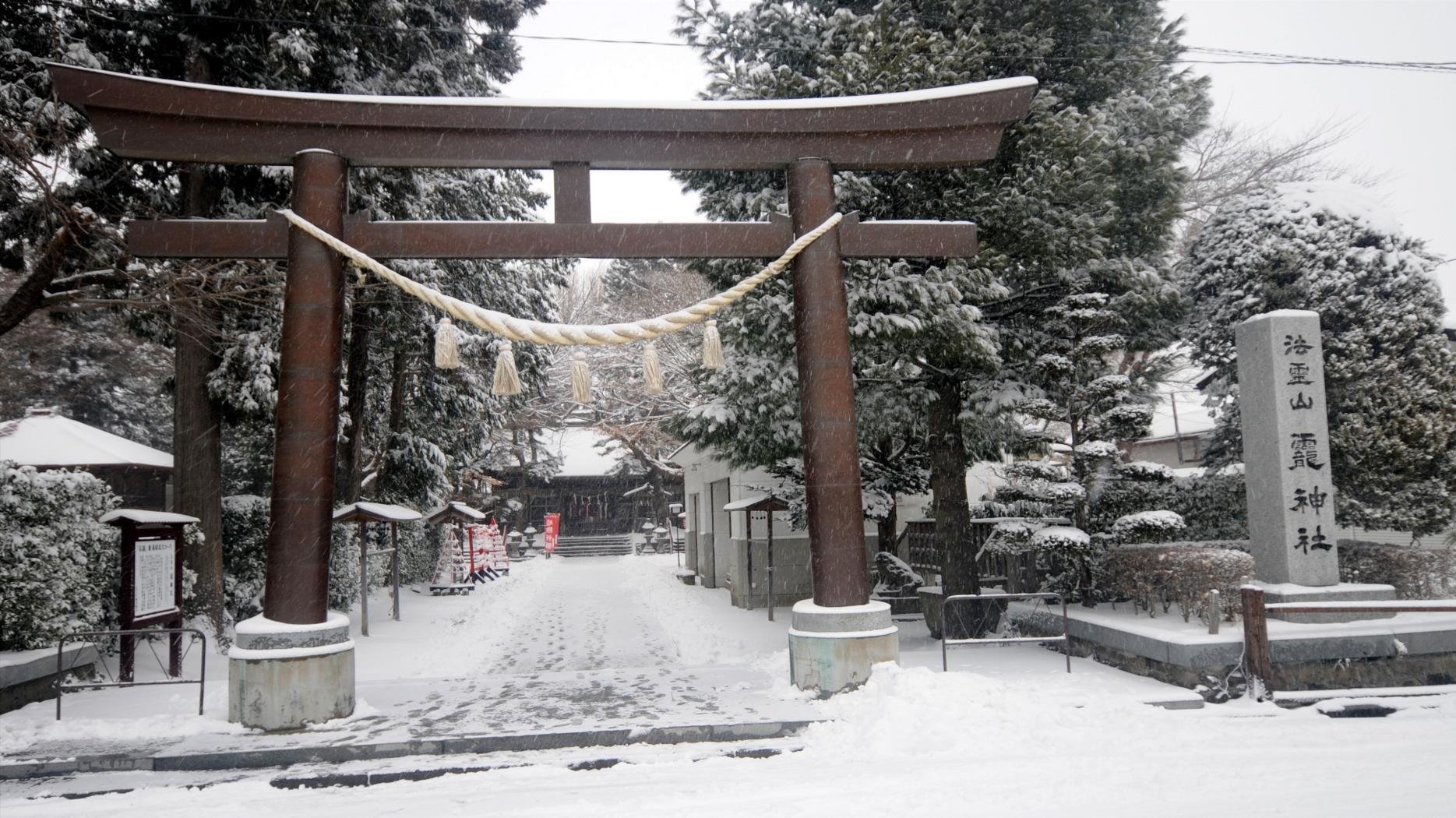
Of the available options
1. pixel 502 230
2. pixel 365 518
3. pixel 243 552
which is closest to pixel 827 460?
pixel 502 230

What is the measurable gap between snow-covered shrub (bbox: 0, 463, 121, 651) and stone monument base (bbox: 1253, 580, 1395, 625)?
1228cm

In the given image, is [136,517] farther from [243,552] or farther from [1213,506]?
[1213,506]


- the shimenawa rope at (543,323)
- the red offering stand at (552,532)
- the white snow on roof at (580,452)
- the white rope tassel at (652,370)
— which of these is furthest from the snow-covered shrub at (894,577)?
the white snow on roof at (580,452)

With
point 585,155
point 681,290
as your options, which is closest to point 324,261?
point 585,155

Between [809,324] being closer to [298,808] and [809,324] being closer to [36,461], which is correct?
[298,808]

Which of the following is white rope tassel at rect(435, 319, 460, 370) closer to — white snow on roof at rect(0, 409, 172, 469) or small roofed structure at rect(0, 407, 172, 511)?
small roofed structure at rect(0, 407, 172, 511)

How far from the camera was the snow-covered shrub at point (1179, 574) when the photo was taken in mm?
9211

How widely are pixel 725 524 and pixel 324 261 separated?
43.5 feet

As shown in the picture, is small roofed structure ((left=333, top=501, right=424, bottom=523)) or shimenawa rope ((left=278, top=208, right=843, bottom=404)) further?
small roofed structure ((left=333, top=501, right=424, bottom=523))

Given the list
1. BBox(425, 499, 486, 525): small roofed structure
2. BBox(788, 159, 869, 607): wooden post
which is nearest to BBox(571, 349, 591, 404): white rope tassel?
BBox(788, 159, 869, 607): wooden post

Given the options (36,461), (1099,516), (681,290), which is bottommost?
(1099,516)

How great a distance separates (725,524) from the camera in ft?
65.0

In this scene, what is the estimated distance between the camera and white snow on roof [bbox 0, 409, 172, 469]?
46.6 feet

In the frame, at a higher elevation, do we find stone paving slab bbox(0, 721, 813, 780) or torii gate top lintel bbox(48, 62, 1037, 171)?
torii gate top lintel bbox(48, 62, 1037, 171)
